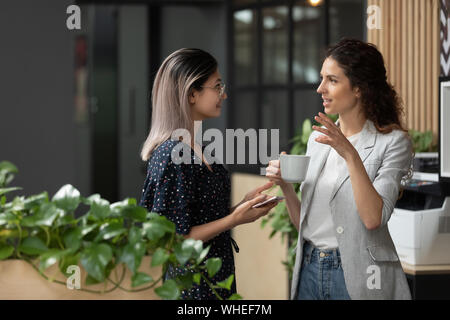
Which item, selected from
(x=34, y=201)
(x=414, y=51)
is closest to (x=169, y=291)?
(x=34, y=201)

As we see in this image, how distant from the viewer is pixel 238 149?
4.46m

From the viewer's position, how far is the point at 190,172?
160 centimetres

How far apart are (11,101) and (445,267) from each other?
2.91 m

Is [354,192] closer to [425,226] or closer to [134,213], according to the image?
[134,213]

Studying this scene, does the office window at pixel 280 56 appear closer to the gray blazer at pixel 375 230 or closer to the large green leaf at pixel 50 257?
the gray blazer at pixel 375 230

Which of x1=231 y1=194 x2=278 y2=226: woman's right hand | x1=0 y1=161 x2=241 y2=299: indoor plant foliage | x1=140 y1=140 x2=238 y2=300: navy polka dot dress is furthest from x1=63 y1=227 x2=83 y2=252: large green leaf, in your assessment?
x1=231 y1=194 x2=278 y2=226: woman's right hand

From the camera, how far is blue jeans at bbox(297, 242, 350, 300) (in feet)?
5.30

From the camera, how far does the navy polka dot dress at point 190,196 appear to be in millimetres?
1562

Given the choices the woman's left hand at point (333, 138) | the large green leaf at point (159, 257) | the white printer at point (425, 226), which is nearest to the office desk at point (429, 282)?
the white printer at point (425, 226)

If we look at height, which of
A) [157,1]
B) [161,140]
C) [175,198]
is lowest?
[175,198]

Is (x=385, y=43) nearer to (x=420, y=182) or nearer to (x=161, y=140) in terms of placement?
(x=420, y=182)

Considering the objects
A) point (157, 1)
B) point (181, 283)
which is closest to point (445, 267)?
point (181, 283)

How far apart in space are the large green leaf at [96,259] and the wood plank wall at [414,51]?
2397 mm

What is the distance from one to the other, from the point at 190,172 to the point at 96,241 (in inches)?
20.2
